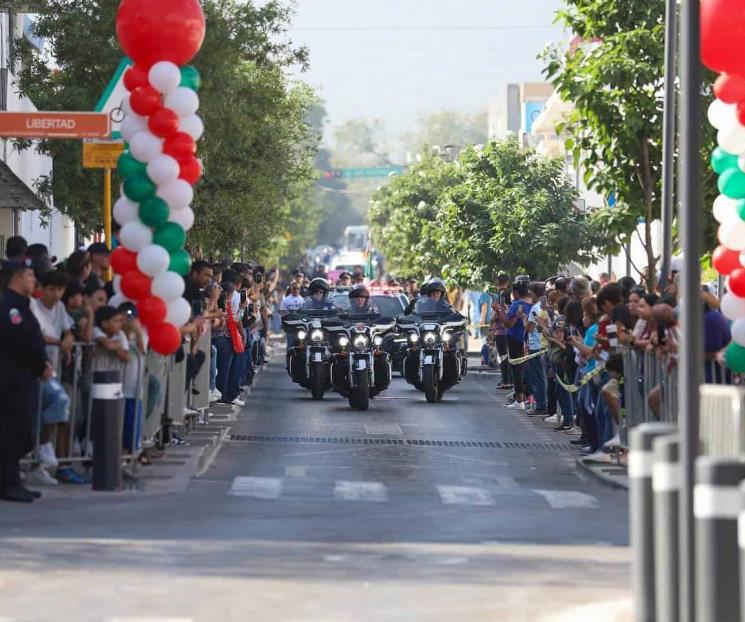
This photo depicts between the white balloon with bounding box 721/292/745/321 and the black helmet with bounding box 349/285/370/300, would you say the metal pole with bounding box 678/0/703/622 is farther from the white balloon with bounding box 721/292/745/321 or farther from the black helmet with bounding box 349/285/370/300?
the black helmet with bounding box 349/285/370/300

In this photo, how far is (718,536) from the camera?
7676mm

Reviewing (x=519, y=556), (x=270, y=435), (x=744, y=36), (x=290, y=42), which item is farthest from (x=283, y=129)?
(x=519, y=556)

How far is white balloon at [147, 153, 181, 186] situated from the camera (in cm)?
1783

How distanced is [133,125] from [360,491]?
401 centimetres

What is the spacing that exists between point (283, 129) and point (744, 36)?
28.4 metres

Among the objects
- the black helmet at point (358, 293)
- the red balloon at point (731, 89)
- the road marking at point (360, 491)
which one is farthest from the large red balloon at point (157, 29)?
the black helmet at point (358, 293)

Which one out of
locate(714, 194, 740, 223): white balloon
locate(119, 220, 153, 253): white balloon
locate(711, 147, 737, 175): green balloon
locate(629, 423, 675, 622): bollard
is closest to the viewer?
locate(629, 423, 675, 622): bollard

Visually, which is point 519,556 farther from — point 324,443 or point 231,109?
point 231,109

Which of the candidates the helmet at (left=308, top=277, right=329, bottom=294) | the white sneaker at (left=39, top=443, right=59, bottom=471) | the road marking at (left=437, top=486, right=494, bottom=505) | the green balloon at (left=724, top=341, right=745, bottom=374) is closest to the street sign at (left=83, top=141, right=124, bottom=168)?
the white sneaker at (left=39, top=443, right=59, bottom=471)

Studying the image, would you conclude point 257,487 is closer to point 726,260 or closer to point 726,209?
point 726,260

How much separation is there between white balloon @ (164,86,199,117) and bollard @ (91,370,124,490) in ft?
10.1

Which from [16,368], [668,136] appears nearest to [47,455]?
[16,368]

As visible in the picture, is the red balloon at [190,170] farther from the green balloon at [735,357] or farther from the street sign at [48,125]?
the green balloon at [735,357]

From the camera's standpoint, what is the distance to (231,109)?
98.2ft
